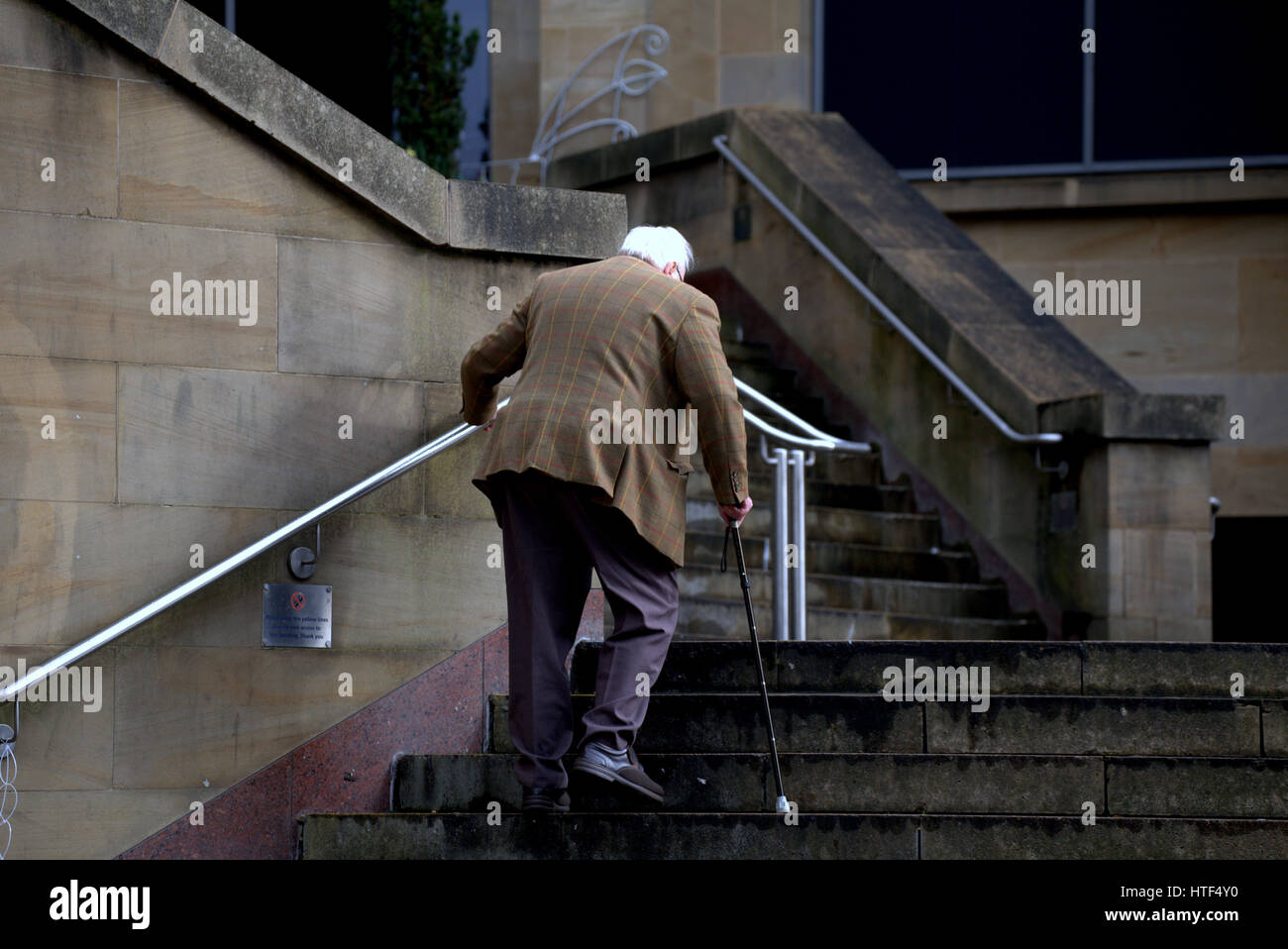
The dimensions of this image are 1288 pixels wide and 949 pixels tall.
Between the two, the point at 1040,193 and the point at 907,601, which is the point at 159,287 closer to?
the point at 907,601

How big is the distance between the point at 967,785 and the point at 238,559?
249 cm

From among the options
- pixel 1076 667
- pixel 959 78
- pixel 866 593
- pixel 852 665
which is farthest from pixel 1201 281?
pixel 852 665

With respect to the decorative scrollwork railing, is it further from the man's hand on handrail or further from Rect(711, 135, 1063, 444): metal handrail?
the man's hand on handrail

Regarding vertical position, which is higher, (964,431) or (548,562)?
(964,431)

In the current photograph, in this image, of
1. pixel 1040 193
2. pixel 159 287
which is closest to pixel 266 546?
pixel 159 287

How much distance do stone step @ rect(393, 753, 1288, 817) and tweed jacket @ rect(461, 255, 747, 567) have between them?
76 centimetres

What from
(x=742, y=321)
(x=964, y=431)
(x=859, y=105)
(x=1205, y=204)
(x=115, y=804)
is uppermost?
(x=859, y=105)

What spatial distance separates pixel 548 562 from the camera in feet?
17.7

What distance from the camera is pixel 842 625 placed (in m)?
7.99

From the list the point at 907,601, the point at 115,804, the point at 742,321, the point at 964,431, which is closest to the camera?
the point at 115,804

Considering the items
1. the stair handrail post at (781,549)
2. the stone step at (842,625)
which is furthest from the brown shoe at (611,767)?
the stone step at (842,625)

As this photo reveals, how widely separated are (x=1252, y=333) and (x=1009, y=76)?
8.13ft

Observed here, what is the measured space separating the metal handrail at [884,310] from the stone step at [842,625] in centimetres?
89

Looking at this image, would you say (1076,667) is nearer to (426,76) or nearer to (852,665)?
(852,665)
